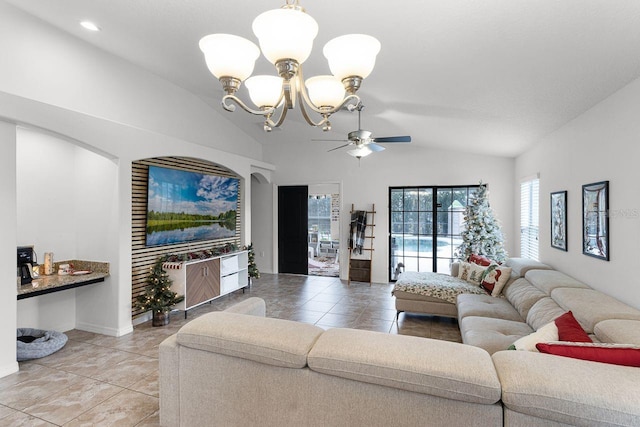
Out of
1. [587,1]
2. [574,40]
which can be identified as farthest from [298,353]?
[574,40]

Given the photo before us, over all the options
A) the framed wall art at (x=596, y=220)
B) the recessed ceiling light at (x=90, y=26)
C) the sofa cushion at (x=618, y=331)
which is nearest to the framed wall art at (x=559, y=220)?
the framed wall art at (x=596, y=220)

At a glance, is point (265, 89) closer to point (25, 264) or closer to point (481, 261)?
point (25, 264)

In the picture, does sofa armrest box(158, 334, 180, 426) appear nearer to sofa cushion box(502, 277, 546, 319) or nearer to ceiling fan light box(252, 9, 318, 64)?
ceiling fan light box(252, 9, 318, 64)

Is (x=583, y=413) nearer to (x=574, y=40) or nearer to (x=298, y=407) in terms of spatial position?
(x=298, y=407)

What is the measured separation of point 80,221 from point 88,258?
0.50 meters

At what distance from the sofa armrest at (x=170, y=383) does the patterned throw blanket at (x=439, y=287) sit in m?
3.33

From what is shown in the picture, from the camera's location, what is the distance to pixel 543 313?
9.28 ft

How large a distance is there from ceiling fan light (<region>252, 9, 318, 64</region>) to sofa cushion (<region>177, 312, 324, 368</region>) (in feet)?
4.68

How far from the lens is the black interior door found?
25.4ft

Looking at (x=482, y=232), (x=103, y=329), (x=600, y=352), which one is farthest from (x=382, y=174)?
(x=600, y=352)

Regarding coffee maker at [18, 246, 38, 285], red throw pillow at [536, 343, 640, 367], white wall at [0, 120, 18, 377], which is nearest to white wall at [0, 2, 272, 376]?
white wall at [0, 120, 18, 377]

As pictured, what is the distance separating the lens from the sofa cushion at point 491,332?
2547 millimetres

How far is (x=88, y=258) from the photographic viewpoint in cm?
416

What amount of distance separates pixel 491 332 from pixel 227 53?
2981 millimetres
